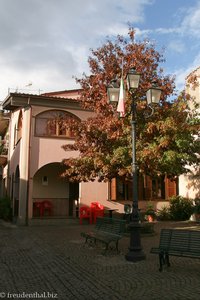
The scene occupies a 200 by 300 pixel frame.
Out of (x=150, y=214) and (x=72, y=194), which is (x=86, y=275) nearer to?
(x=150, y=214)

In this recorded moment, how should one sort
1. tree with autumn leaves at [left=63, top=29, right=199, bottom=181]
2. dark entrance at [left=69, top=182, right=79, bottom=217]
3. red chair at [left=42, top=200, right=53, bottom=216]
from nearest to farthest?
tree with autumn leaves at [left=63, top=29, right=199, bottom=181] → red chair at [left=42, top=200, right=53, bottom=216] → dark entrance at [left=69, top=182, right=79, bottom=217]

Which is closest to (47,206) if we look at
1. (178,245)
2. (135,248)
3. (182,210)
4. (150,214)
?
(150,214)

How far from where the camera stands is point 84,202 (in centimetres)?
1828

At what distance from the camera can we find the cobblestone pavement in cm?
590

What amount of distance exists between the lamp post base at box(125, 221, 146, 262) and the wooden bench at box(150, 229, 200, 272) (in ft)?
2.82

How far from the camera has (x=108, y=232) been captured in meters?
10.5

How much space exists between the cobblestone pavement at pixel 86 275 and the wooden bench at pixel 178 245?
0.40 m

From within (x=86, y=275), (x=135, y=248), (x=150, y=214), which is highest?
(x=150, y=214)

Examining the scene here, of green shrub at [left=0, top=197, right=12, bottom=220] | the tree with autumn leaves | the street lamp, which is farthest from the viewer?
green shrub at [left=0, top=197, right=12, bottom=220]

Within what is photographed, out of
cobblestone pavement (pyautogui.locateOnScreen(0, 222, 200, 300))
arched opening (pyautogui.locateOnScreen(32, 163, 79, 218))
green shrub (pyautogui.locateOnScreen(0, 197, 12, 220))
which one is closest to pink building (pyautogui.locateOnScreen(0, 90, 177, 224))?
arched opening (pyautogui.locateOnScreen(32, 163, 79, 218))

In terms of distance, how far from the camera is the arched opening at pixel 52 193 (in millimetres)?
18953

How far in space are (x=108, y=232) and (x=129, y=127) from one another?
12.7ft

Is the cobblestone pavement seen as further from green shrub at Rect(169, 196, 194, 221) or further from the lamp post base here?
green shrub at Rect(169, 196, 194, 221)

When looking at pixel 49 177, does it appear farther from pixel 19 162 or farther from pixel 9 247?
pixel 9 247
